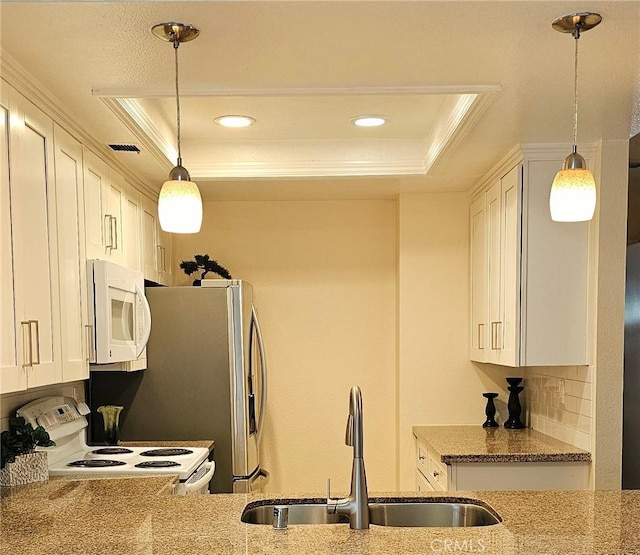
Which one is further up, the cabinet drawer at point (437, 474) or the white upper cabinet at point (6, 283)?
the white upper cabinet at point (6, 283)

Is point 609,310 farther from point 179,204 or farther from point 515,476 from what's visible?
point 179,204

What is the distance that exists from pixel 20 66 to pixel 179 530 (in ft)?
4.76

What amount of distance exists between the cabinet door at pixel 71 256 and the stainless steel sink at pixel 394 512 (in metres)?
0.89

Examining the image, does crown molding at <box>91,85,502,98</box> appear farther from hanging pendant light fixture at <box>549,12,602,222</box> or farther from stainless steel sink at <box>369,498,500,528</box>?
stainless steel sink at <box>369,498,500,528</box>

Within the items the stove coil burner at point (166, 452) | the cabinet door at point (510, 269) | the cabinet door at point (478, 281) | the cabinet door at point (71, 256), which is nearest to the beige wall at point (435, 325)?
the cabinet door at point (478, 281)

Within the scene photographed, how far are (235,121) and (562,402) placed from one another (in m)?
2.15

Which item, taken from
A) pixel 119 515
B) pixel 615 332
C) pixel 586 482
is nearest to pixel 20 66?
pixel 119 515

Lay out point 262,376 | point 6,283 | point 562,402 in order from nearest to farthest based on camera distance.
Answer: point 6,283, point 562,402, point 262,376

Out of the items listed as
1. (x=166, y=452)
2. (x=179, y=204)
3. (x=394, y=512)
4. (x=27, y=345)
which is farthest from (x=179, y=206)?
(x=166, y=452)

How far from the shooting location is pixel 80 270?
2635 mm

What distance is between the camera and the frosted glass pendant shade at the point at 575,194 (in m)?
1.88

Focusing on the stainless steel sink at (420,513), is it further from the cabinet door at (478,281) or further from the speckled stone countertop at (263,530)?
the cabinet door at (478,281)

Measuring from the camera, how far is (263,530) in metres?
1.83

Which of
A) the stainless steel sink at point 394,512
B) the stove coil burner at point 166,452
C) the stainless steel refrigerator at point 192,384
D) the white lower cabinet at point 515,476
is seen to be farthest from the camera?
the stainless steel refrigerator at point 192,384
